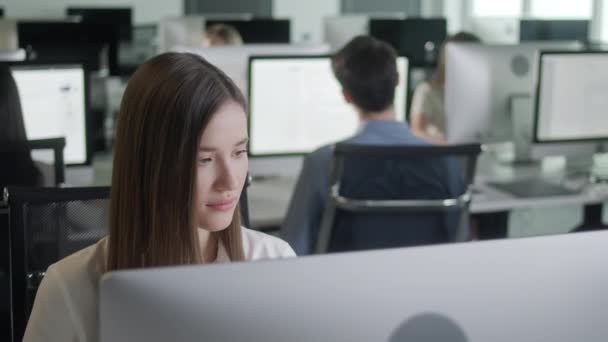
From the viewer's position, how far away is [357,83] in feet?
8.43

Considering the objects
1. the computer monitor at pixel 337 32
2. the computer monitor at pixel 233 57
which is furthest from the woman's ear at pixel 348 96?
the computer monitor at pixel 337 32

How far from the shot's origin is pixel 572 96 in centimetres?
313

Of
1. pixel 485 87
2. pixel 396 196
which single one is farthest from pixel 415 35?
pixel 396 196

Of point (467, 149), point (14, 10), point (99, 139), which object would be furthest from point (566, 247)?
point (14, 10)

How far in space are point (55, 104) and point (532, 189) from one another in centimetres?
161

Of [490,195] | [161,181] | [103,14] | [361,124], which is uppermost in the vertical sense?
[103,14]

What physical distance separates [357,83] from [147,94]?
1535 millimetres

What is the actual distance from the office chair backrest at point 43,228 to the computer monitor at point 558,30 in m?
5.02

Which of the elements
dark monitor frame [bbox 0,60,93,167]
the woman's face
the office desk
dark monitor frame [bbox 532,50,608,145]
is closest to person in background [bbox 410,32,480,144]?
the office desk

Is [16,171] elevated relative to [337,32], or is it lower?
lower

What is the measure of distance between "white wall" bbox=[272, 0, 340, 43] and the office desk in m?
5.45

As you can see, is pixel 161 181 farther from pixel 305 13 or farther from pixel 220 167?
pixel 305 13

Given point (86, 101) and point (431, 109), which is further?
point (431, 109)

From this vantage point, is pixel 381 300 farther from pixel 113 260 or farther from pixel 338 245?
pixel 338 245
